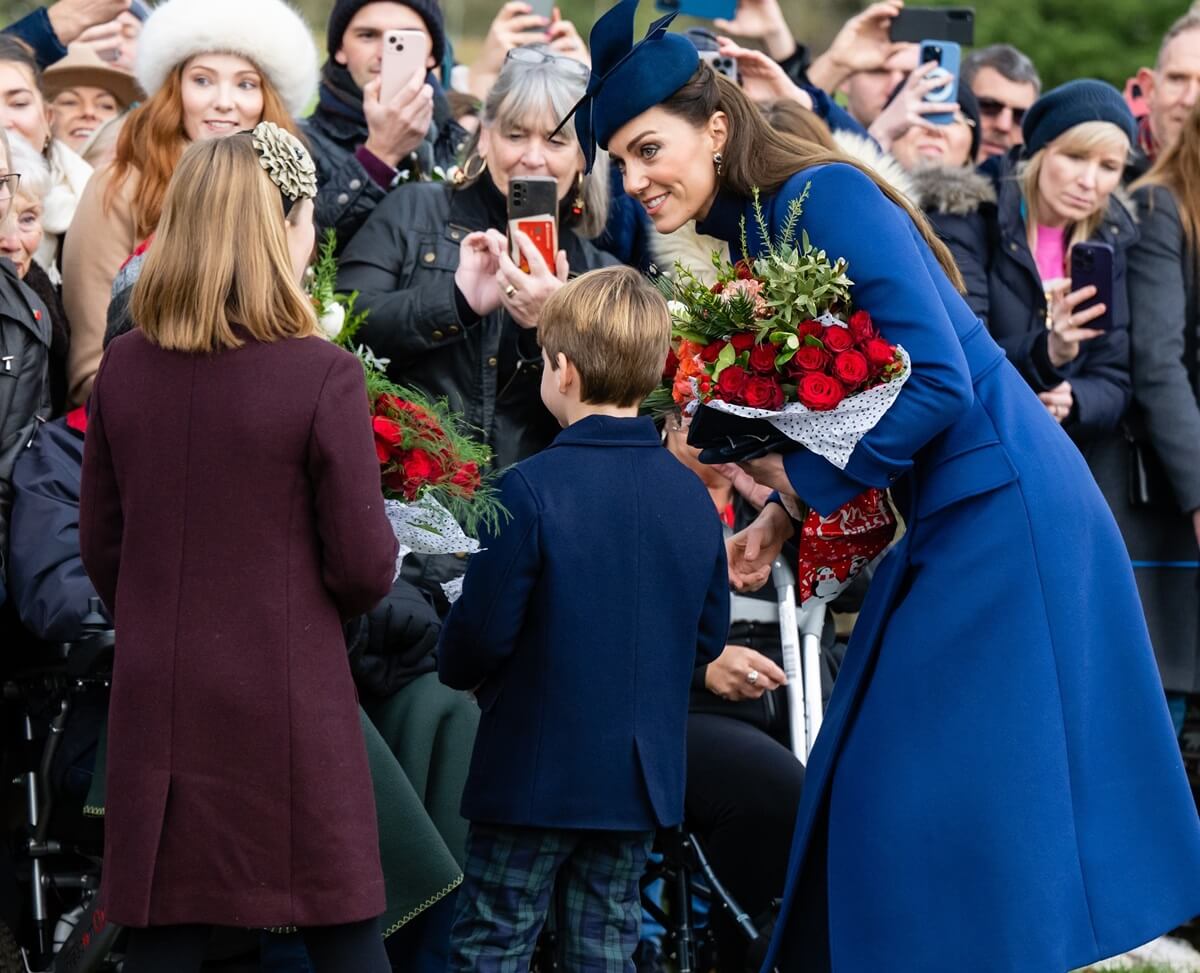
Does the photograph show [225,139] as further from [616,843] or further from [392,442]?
[616,843]

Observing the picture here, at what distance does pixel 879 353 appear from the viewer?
3529mm

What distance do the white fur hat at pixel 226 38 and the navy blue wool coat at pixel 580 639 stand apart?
1960 mm

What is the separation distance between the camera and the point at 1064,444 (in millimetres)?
3768

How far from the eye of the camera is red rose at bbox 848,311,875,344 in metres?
3.57

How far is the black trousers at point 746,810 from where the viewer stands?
484 centimetres

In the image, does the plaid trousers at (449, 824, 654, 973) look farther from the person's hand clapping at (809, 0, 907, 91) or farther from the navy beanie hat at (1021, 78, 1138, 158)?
the person's hand clapping at (809, 0, 907, 91)

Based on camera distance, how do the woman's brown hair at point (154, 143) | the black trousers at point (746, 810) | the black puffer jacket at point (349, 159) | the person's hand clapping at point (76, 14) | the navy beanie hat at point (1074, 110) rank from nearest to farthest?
the black trousers at point (746, 810)
the woman's brown hair at point (154, 143)
the black puffer jacket at point (349, 159)
the person's hand clapping at point (76, 14)
the navy beanie hat at point (1074, 110)

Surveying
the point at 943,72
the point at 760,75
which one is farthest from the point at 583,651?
the point at 943,72

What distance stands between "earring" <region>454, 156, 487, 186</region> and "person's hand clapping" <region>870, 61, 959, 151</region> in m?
2.12

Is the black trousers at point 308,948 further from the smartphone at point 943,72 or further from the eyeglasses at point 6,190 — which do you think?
the smartphone at point 943,72

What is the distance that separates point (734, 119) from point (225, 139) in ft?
3.51

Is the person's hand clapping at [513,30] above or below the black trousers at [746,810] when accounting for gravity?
above

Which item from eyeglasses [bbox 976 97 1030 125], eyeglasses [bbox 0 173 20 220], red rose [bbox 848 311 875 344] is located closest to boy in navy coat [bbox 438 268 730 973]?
red rose [bbox 848 311 875 344]

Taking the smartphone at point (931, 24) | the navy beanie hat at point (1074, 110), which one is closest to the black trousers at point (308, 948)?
the navy beanie hat at point (1074, 110)
